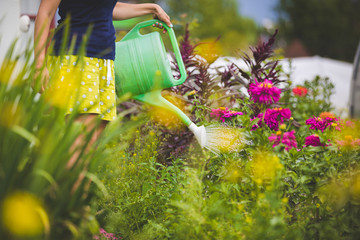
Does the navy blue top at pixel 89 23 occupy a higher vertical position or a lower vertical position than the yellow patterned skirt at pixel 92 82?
higher

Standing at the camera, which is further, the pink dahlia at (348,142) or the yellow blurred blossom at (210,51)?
the yellow blurred blossom at (210,51)

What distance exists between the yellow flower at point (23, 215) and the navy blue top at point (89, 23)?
0.85 metres

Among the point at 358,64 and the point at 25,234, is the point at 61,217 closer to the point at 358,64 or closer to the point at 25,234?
the point at 25,234

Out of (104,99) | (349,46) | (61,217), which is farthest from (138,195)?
(349,46)

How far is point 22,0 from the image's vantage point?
356 centimetres

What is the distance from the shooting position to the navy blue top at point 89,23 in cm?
178

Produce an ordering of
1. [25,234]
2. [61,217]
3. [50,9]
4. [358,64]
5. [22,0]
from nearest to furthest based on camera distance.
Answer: [25,234]
[61,217]
[50,9]
[22,0]
[358,64]

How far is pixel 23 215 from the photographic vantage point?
994 mm

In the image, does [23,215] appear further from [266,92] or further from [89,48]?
[266,92]

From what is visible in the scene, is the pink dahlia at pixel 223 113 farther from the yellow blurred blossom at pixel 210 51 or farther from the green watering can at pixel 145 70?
the yellow blurred blossom at pixel 210 51

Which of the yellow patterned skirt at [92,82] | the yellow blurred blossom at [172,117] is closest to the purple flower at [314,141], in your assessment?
the yellow patterned skirt at [92,82]

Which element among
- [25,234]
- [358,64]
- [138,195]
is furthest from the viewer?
[358,64]

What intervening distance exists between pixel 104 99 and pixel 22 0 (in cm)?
221

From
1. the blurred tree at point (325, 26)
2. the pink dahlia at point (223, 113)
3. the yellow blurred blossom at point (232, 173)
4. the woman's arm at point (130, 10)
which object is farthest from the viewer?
the blurred tree at point (325, 26)
